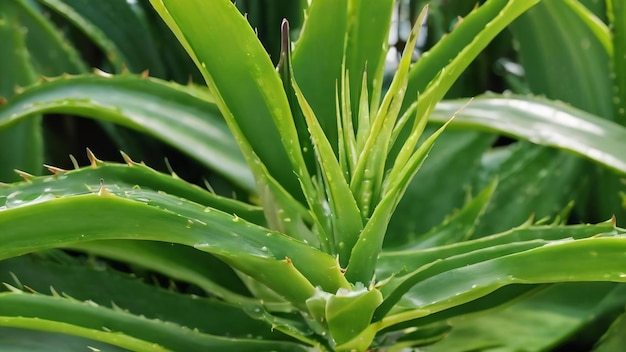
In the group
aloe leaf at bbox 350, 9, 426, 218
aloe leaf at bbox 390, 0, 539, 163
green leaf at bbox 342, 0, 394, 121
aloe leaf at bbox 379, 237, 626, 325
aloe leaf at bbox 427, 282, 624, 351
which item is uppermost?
green leaf at bbox 342, 0, 394, 121

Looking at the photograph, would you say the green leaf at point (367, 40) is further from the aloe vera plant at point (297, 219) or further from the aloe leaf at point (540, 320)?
the aloe leaf at point (540, 320)

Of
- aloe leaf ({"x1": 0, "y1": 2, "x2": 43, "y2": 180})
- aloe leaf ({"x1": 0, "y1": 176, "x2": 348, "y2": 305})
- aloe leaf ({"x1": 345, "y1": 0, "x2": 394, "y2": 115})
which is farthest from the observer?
aloe leaf ({"x1": 0, "y1": 2, "x2": 43, "y2": 180})

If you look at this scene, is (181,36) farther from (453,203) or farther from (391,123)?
(453,203)

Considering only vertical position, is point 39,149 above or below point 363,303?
above

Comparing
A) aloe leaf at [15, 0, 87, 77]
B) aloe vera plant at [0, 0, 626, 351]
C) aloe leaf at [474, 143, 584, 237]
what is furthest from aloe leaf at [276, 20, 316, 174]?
aloe leaf at [15, 0, 87, 77]

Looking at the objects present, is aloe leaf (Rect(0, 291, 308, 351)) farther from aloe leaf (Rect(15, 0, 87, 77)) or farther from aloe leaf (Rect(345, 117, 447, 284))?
aloe leaf (Rect(15, 0, 87, 77))

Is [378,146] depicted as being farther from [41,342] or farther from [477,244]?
[41,342]

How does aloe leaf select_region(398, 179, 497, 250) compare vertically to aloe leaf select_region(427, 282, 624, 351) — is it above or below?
above

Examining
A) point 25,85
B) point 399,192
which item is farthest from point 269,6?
point 399,192
